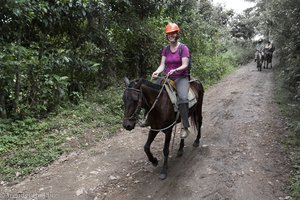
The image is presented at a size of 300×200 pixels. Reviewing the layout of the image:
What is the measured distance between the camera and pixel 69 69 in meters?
8.53

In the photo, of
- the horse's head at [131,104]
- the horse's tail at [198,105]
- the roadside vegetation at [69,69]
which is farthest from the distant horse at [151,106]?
the roadside vegetation at [69,69]

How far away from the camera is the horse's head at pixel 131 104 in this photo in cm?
438

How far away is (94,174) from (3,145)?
2.03 meters

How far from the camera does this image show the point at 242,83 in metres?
14.5

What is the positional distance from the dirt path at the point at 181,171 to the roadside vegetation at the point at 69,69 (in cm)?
38

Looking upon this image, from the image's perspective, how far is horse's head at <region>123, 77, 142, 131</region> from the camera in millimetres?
4383

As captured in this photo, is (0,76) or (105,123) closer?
(0,76)

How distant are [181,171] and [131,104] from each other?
1704 millimetres

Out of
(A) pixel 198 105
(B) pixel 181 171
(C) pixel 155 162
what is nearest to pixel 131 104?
(C) pixel 155 162

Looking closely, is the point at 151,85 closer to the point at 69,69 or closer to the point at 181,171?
the point at 181,171

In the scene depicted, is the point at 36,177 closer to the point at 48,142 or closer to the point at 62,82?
the point at 48,142

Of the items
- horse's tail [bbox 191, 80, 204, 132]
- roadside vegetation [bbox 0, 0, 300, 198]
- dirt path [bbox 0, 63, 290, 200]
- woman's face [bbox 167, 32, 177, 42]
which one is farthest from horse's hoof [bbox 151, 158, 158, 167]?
woman's face [bbox 167, 32, 177, 42]

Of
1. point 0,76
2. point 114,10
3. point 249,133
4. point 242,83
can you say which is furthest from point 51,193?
point 242,83

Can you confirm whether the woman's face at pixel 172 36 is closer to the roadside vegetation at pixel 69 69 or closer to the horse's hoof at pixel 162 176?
the horse's hoof at pixel 162 176
